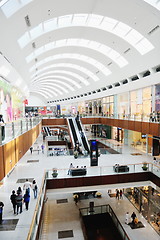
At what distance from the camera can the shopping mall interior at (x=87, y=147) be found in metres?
10.5

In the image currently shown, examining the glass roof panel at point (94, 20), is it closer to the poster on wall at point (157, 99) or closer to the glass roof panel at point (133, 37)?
the glass roof panel at point (133, 37)

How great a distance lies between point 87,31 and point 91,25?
3.67 ft

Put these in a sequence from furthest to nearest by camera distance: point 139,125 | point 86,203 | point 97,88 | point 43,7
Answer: point 97,88 → point 139,125 → point 86,203 → point 43,7

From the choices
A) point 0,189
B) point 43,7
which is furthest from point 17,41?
point 0,189

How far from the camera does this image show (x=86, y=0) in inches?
590

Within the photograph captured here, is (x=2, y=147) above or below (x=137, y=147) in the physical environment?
above

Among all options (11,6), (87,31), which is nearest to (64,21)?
(87,31)

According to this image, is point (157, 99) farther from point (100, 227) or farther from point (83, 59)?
point (83, 59)

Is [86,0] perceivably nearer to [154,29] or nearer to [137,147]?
[154,29]

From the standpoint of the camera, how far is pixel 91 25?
64.4ft

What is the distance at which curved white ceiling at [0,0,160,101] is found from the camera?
14.0 m

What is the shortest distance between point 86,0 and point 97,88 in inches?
918

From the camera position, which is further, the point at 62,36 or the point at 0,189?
the point at 62,36

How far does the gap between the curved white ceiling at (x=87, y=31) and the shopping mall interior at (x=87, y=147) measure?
0.09 metres
